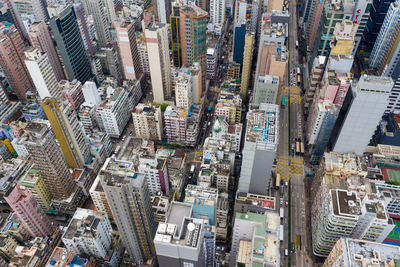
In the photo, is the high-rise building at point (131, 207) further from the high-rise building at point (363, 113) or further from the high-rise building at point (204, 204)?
the high-rise building at point (363, 113)

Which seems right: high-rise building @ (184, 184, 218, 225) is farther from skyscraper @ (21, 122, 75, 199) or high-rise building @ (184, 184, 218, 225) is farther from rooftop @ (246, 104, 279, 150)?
skyscraper @ (21, 122, 75, 199)

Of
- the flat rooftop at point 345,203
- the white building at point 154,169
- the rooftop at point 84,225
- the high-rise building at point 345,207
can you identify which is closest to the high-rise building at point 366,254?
the high-rise building at point 345,207

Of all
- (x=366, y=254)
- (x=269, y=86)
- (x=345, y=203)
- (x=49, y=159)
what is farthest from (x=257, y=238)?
(x=49, y=159)

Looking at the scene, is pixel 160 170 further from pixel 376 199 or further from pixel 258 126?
pixel 376 199

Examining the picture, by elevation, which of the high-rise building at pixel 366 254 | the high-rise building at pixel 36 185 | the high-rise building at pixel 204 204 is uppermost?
the high-rise building at pixel 366 254

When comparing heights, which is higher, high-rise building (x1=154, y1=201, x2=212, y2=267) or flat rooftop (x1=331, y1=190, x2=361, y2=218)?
high-rise building (x1=154, y1=201, x2=212, y2=267)

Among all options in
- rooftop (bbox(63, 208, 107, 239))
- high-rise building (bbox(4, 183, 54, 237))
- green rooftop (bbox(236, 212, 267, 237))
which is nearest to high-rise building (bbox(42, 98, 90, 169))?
high-rise building (bbox(4, 183, 54, 237))

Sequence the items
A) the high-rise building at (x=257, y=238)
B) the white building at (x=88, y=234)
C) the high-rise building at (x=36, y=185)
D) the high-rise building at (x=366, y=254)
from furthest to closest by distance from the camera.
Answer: the high-rise building at (x=36, y=185)
the white building at (x=88, y=234)
the high-rise building at (x=257, y=238)
the high-rise building at (x=366, y=254)

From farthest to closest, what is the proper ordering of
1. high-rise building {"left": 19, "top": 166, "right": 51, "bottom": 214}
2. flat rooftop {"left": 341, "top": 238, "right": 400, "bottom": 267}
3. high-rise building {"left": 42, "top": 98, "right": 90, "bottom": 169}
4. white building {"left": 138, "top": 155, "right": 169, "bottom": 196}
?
high-rise building {"left": 19, "top": 166, "right": 51, "bottom": 214}, white building {"left": 138, "top": 155, "right": 169, "bottom": 196}, high-rise building {"left": 42, "top": 98, "right": 90, "bottom": 169}, flat rooftop {"left": 341, "top": 238, "right": 400, "bottom": 267}
